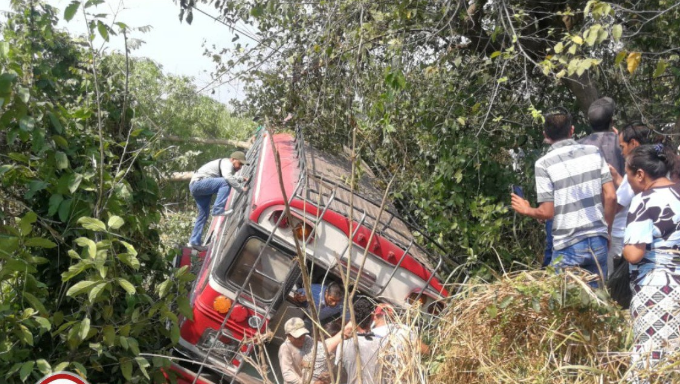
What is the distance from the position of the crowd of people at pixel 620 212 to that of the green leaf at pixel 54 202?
3156 mm

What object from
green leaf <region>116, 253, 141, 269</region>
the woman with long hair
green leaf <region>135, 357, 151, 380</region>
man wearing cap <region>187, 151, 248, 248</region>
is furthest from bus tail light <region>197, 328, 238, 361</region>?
man wearing cap <region>187, 151, 248, 248</region>

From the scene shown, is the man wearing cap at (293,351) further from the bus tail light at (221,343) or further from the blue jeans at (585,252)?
the blue jeans at (585,252)

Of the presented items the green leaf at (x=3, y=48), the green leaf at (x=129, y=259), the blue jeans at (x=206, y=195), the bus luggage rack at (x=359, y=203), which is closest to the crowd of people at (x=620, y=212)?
the bus luggage rack at (x=359, y=203)

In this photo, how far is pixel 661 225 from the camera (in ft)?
13.5

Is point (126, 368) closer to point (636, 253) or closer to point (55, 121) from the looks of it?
point (55, 121)

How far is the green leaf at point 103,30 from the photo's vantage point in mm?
5129

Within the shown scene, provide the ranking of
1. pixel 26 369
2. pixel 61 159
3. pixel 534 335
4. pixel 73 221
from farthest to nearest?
1. pixel 73 221
2. pixel 61 159
3. pixel 26 369
4. pixel 534 335

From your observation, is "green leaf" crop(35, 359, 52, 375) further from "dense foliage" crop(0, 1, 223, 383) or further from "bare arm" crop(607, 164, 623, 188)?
"bare arm" crop(607, 164, 623, 188)

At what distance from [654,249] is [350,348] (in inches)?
77.0

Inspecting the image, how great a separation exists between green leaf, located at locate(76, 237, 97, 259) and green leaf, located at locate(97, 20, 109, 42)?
1.37m

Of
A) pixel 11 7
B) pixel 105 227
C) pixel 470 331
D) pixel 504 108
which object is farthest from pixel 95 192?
pixel 504 108

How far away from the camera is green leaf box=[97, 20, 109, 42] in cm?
513

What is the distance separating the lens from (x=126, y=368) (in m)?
5.09

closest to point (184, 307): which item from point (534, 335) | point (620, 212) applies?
point (534, 335)
